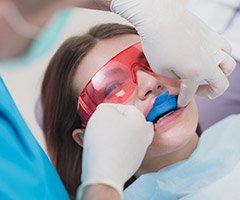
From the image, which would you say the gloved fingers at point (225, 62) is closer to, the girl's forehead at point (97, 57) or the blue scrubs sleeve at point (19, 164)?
the girl's forehead at point (97, 57)

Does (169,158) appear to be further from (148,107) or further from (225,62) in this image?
(225,62)

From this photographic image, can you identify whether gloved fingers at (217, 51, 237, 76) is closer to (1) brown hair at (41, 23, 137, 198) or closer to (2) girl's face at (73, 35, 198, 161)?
(2) girl's face at (73, 35, 198, 161)

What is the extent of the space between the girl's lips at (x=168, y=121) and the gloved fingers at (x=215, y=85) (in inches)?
3.7

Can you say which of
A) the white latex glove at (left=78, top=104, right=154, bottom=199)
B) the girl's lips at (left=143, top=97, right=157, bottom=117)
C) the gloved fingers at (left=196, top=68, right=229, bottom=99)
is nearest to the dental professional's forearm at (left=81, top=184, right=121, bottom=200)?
the white latex glove at (left=78, top=104, right=154, bottom=199)

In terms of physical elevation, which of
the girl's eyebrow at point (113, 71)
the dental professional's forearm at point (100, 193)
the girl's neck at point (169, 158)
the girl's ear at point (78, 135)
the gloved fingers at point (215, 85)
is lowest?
the girl's neck at point (169, 158)

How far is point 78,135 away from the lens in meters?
1.31

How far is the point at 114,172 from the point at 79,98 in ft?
1.15

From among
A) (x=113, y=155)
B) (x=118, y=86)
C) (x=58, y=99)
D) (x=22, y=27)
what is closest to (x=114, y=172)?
(x=113, y=155)

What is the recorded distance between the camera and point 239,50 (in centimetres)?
167

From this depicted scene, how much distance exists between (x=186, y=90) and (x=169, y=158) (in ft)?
0.88

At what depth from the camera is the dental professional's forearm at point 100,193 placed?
0.84 meters

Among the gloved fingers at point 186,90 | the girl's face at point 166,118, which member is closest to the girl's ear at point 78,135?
the girl's face at point 166,118

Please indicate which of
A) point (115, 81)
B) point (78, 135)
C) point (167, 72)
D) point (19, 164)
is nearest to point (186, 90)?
point (167, 72)

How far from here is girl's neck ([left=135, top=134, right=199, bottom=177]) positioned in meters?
1.30
